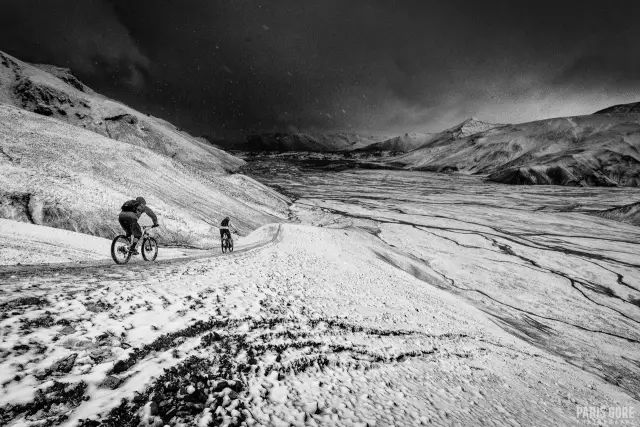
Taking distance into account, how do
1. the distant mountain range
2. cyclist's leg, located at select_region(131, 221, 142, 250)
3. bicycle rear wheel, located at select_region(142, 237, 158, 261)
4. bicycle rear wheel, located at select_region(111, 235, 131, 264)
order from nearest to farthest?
bicycle rear wheel, located at select_region(111, 235, 131, 264), cyclist's leg, located at select_region(131, 221, 142, 250), bicycle rear wheel, located at select_region(142, 237, 158, 261), the distant mountain range

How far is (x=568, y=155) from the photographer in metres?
125

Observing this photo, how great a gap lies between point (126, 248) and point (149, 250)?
49.8 inches

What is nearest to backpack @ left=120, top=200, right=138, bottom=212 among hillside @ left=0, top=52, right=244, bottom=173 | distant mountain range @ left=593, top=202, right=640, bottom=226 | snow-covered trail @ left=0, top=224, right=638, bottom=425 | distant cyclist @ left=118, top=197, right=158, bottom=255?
distant cyclist @ left=118, top=197, right=158, bottom=255

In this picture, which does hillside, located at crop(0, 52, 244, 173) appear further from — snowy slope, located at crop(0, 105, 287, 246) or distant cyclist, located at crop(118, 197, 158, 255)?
distant cyclist, located at crop(118, 197, 158, 255)

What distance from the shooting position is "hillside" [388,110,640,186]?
379 ft

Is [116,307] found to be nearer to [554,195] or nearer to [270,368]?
[270,368]

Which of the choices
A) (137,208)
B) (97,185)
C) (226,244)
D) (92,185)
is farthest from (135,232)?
(97,185)

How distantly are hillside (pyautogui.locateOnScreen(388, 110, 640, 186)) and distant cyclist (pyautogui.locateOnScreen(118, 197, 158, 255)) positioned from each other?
133115mm

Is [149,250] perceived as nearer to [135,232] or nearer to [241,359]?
[135,232]

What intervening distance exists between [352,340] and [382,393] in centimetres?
213

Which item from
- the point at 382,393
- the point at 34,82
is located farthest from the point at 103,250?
the point at 34,82

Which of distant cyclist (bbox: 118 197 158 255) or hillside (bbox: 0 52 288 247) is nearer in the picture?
distant cyclist (bbox: 118 197 158 255)

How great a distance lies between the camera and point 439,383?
Result: 264 inches

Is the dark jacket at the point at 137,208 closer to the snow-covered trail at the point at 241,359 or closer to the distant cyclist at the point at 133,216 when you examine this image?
the distant cyclist at the point at 133,216
